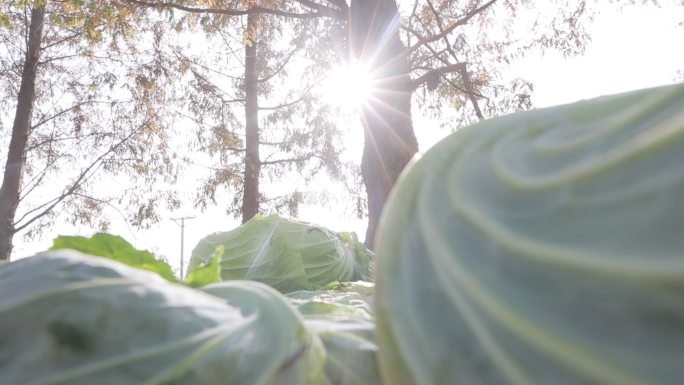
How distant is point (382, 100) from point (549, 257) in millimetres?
6874

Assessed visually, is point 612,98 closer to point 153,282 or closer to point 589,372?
point 589,372

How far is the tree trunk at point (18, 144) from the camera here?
7.98 m

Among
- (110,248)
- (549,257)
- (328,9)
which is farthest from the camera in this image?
(328,9)

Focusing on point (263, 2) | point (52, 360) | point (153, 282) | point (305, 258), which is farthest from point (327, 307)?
point (263, 2)

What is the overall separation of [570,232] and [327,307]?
450 mm

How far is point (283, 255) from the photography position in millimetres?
1873

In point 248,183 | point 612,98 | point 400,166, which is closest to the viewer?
point 612,98

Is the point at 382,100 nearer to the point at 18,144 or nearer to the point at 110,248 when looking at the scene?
the point at 18,144

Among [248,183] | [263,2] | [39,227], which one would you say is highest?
[263,2]

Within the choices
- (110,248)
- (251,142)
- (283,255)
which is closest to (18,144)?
(251,142)

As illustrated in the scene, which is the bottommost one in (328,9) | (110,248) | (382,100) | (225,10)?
(110,248)

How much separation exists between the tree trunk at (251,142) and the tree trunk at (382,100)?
413 centimetres

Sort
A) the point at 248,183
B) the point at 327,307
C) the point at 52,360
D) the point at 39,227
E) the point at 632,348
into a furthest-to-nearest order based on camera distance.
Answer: the point at 39,227
the point at 248,183
the point at 327,307
the point at 52,360
the point at 632,348

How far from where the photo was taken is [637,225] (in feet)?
1.70
